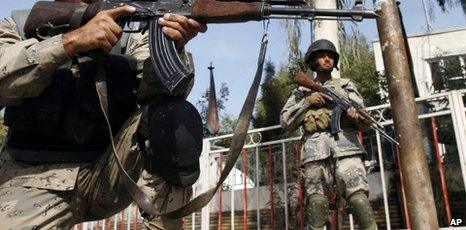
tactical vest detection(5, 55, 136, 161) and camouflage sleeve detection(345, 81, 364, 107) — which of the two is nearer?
tactical vest detection(5, 55, 136, 161)

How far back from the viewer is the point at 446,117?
4.08 meters

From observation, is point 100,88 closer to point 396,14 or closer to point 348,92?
point 396,14

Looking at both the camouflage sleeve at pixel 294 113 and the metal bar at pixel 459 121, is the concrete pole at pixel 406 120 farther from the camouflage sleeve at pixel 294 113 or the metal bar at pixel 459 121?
the metal bar at pixel 459 121

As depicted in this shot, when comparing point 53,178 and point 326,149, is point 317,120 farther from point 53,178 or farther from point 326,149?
point 53,178

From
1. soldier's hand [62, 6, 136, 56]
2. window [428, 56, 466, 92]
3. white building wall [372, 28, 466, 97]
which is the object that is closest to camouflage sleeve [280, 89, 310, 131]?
soldier's hand [62, 6, 136, 56]

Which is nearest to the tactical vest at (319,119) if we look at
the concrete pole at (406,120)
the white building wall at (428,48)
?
the concrete pole at (406,120)

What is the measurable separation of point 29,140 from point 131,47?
0.63 m

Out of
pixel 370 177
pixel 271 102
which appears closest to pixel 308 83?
pixel 370 177

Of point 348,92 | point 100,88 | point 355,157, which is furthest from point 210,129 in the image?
point 348,92

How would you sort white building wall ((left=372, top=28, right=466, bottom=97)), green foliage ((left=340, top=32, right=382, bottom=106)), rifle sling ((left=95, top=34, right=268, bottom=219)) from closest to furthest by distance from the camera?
rifle sling ((left=95, top=34, right=268, bottom=219)) < green foliage ((left=340, top=32, right=382, bottom=106)) < white building wall ((left=372, top=28, right=466, bottom=97))

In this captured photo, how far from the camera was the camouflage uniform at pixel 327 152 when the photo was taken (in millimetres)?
3205

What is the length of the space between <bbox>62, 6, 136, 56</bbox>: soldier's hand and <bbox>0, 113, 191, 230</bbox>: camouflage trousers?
13.0 inches

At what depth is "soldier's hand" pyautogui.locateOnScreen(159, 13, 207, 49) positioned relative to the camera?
68.9 inches

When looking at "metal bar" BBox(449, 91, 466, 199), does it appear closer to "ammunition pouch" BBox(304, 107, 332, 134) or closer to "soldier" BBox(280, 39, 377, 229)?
"soldier" BBox(280, 39, 377, 229)
